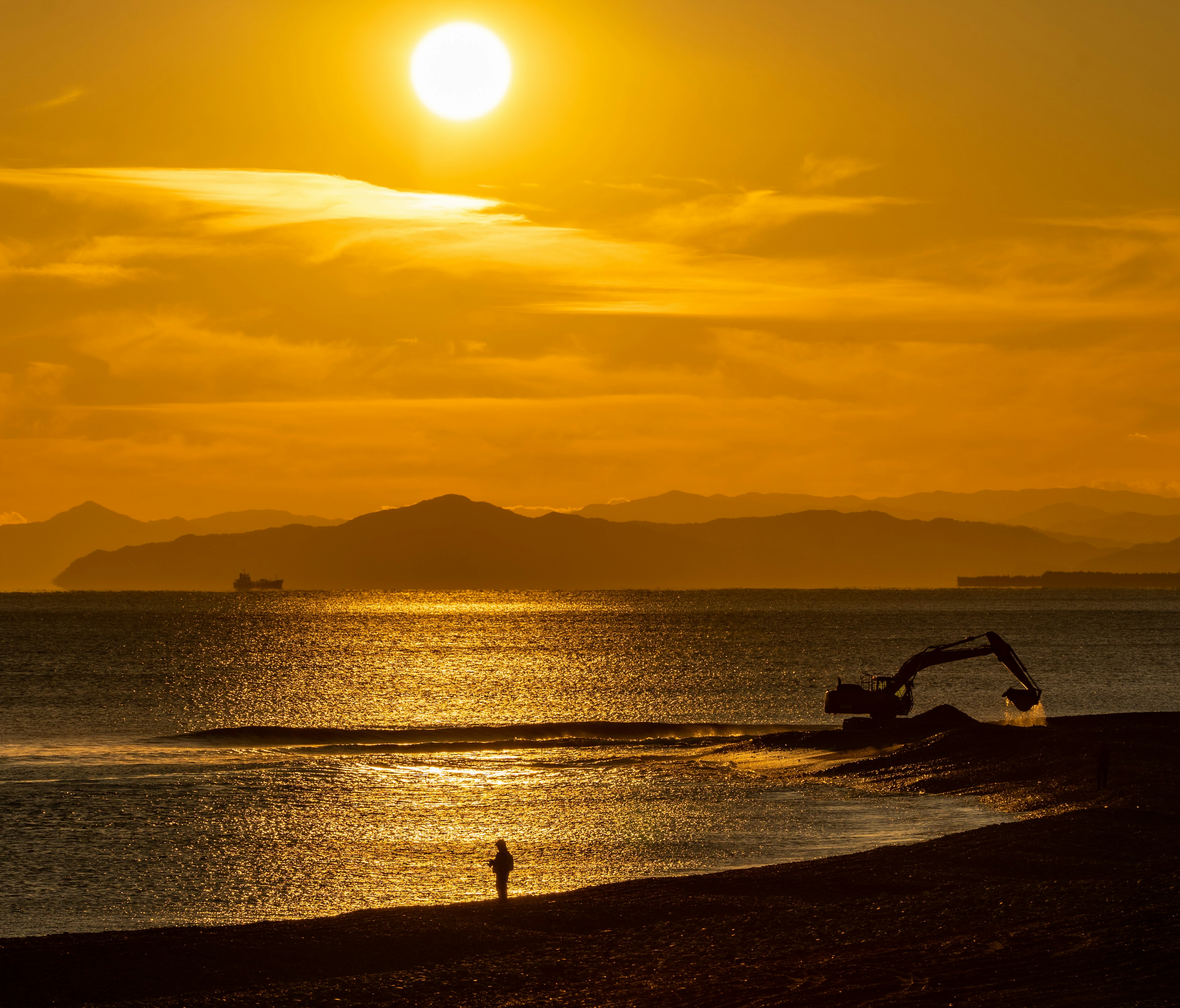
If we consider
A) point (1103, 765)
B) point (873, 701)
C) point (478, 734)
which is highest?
point (478, 734)

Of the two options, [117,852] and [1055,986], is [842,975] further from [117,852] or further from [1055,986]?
[117,852]

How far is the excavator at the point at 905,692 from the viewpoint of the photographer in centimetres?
6575

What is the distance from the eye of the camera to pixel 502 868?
2920 cm

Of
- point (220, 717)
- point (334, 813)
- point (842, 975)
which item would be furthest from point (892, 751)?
point (220, 717)

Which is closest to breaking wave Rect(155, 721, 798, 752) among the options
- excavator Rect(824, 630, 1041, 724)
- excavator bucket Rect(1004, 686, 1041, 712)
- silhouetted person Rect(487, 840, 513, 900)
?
excavator Rect(824, 630, 1041, 724)

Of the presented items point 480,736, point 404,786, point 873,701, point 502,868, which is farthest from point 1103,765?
point 480,736

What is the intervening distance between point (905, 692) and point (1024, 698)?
255 inches

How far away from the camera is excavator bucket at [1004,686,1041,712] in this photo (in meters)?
65.1

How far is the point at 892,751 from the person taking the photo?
58.1m

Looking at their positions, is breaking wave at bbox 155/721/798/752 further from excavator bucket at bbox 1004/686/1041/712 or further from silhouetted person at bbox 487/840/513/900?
silhouetted person at bbox 487/840/513/900

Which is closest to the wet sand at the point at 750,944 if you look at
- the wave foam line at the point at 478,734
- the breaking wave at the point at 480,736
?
the breaking wave at the point at 480,736

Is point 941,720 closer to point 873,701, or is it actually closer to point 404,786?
point 873,701

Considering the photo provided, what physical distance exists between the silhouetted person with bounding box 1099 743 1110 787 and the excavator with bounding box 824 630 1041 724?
21541mm

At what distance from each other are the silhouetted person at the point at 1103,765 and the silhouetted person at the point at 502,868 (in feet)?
73.9
